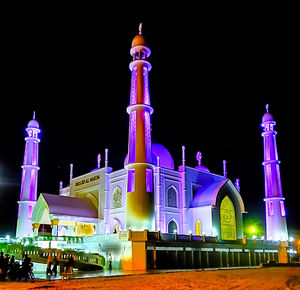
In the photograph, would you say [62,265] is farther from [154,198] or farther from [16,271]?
[154,198]

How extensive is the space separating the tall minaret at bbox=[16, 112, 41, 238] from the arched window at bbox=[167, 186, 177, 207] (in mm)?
15640

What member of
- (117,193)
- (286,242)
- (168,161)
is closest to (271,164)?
(286,242)

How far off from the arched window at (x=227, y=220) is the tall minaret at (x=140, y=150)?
1072cm

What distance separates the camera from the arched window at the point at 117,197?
4169cm

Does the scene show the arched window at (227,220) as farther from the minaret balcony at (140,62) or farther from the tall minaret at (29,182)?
the tall minaret at (29,182)

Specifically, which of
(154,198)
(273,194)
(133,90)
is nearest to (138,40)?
(133,90)

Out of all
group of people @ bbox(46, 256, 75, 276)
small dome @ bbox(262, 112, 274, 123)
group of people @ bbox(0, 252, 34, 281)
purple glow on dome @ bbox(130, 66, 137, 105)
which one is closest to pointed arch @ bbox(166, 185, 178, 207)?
purple glow on dome @ bbox(130, 66, 137, 105)

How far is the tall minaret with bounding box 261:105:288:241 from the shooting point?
4500 cm

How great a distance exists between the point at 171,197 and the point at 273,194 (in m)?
12.6

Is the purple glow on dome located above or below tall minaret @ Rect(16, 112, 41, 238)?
above

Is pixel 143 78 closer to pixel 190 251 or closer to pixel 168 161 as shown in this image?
pixel 168 161

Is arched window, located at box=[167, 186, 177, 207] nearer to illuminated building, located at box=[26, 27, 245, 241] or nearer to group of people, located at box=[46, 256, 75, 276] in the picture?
illuminated building, located at box=[26, 27, 245, 241]

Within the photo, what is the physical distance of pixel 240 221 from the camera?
140 feet

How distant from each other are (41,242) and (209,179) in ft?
64.2
